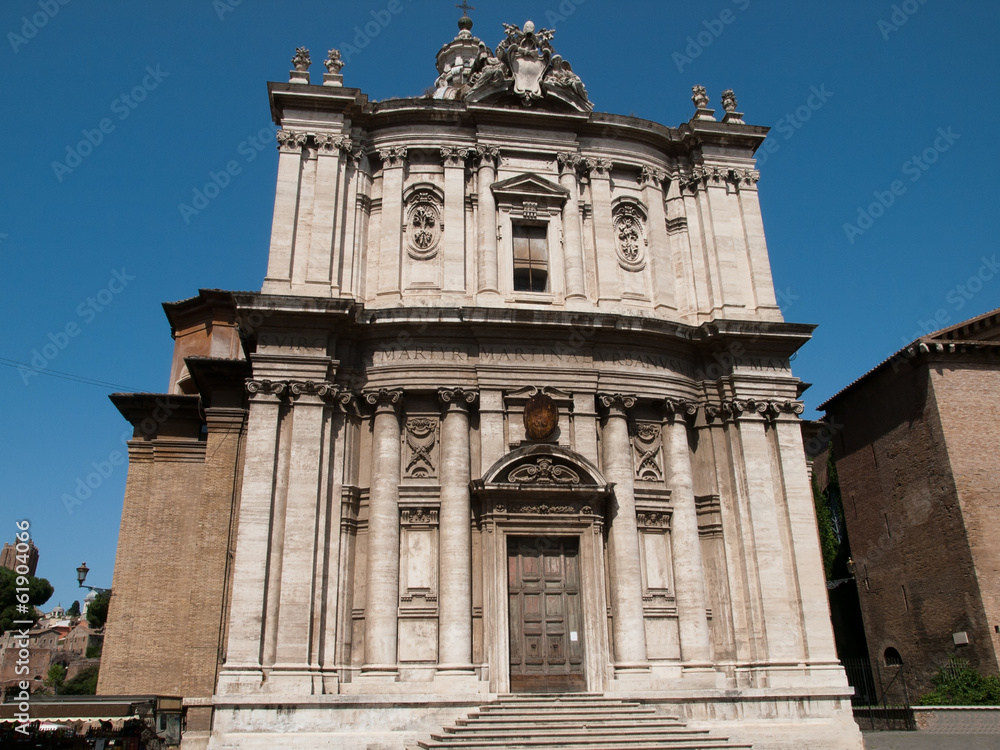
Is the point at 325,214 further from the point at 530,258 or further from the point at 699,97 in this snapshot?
the point at 699,97

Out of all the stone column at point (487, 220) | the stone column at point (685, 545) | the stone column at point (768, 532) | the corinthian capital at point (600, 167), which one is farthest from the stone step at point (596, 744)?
the corinthian capital at point (600, 167)

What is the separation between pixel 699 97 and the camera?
75.0 ft

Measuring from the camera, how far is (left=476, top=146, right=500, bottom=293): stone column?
19.7m

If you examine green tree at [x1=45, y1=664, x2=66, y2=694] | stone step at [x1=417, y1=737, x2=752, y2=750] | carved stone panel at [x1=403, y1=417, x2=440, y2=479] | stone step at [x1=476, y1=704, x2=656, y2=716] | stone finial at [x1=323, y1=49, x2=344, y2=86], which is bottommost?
stone step at [x1=417, y1=737, x2=752, y2=750]

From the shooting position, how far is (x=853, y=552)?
33.4m

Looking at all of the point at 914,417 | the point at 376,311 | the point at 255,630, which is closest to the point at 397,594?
the point at 255,630

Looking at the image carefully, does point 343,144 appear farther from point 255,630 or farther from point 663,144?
point 255,630

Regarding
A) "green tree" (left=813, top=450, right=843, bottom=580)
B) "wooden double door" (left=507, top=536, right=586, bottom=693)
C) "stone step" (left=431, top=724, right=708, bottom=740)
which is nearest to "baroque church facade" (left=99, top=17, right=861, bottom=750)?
"wooden double door" (left=507, top=536, right=586, bottom=693)

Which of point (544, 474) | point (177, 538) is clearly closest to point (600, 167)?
point (544, 474)

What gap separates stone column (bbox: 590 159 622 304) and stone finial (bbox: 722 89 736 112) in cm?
441

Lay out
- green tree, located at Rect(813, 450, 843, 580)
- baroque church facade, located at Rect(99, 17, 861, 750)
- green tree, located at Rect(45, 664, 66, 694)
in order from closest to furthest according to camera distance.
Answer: baroque church facade, located at Rect(99, 17, 861, 750) → green tree, located at Rect(813, 450, 843, 580) → green tree, located at Rect(45, 664, 66, 694)

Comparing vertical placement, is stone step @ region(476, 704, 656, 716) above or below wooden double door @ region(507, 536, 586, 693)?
below

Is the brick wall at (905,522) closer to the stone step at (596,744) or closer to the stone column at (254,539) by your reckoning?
the stone step at (596,744)

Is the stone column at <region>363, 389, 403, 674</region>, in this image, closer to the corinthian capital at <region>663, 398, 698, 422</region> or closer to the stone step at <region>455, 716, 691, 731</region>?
the stone step at <region>455, 716, 691, 731</region>
